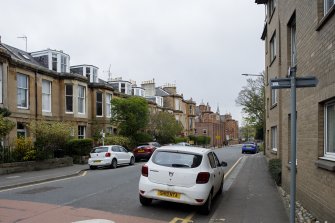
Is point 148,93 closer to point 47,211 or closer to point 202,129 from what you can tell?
point 202,129

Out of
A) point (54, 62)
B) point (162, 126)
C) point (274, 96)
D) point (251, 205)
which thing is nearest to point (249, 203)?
point (251, 205)

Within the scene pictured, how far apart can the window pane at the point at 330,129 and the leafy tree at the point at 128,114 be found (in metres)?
27.3

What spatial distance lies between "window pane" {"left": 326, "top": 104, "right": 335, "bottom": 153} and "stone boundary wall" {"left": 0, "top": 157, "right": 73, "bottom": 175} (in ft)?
51.8

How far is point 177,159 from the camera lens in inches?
368

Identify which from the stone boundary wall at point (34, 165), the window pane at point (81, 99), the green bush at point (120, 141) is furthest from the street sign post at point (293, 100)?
the window pane at point (81, 99)

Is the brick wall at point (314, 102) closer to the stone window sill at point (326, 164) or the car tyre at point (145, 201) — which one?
the stone window sill at point (326, 164)

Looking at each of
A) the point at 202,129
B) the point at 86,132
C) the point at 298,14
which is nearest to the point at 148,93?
the point at 86,132

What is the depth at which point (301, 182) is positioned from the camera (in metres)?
9.48

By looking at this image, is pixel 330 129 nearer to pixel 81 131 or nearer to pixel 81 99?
pixel 81 99

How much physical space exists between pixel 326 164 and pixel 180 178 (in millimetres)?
3351

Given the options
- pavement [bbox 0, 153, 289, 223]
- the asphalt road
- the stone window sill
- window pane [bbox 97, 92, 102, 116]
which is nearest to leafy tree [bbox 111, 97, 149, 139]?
window pane [bbox 97, 92, 102, 116]

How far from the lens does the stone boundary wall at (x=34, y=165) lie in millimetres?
18531

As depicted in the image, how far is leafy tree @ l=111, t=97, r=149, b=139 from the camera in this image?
112 ft

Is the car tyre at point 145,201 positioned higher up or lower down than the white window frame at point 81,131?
lower down
